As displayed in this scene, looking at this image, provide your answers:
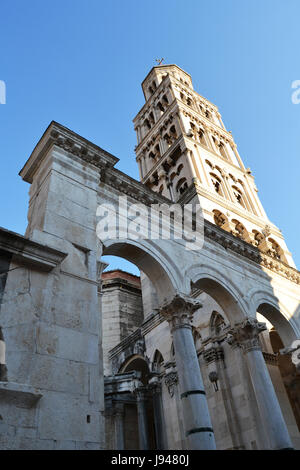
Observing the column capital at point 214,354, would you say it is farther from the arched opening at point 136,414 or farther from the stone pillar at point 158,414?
the arched opening at point 136,414

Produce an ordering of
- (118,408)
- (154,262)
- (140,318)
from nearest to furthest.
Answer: (154,262)
(118,408)
(140,318)

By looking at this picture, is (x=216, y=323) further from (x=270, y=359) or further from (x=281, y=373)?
(x=281, y=373)


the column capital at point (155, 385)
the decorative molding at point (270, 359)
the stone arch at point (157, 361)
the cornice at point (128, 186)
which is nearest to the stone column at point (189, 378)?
the cornice at point (128, 186)

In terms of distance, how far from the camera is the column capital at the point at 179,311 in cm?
880

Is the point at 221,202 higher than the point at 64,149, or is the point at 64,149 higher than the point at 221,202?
the point at 221,202

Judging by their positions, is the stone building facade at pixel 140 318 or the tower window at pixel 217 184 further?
the tower window at pixel 217 184

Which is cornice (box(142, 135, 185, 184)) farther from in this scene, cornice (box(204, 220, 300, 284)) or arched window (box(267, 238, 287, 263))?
cornice (box(204, 220, 300, 284))

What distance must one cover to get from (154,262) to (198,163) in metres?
12.4

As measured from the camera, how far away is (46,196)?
774cm

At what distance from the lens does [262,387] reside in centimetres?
970

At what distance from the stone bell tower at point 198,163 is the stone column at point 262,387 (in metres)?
6.33

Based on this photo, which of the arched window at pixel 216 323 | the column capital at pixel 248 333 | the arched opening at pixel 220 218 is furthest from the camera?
the arched opening at pixel 220 218

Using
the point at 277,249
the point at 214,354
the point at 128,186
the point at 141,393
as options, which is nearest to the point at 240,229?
the point at 277,249
